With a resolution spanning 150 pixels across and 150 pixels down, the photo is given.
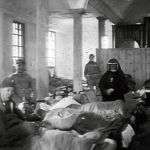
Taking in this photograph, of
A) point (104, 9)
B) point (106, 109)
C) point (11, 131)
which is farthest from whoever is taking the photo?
point (104, 9)

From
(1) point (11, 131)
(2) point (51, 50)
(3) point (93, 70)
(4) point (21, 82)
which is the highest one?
(2) point (51, 50)

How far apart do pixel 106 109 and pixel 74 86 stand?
10.1 feet

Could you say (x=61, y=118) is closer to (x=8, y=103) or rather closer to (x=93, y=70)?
(x=8, y=103)

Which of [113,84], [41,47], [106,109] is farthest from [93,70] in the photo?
[106,109]

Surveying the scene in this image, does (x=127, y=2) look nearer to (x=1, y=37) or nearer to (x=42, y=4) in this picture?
(x=1, y=37)

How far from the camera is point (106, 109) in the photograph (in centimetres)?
491

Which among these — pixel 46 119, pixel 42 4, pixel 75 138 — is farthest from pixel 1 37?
pixel 75 138

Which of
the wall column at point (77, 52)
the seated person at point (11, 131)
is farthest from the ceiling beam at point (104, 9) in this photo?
the seated person at point (11, 131)

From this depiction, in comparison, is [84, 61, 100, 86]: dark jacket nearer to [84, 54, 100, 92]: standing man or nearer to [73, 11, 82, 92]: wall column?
[84, 54, 100, 92]: standing man

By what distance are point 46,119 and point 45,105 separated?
866 millimetres

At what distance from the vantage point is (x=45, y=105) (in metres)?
4.84

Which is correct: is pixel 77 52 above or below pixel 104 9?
below

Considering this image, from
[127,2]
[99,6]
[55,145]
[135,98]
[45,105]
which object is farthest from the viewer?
[127,2]

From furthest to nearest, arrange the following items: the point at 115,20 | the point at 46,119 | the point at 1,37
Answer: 1. the point at 115,20
2. the point at 1,37
3. the point at 46,119
